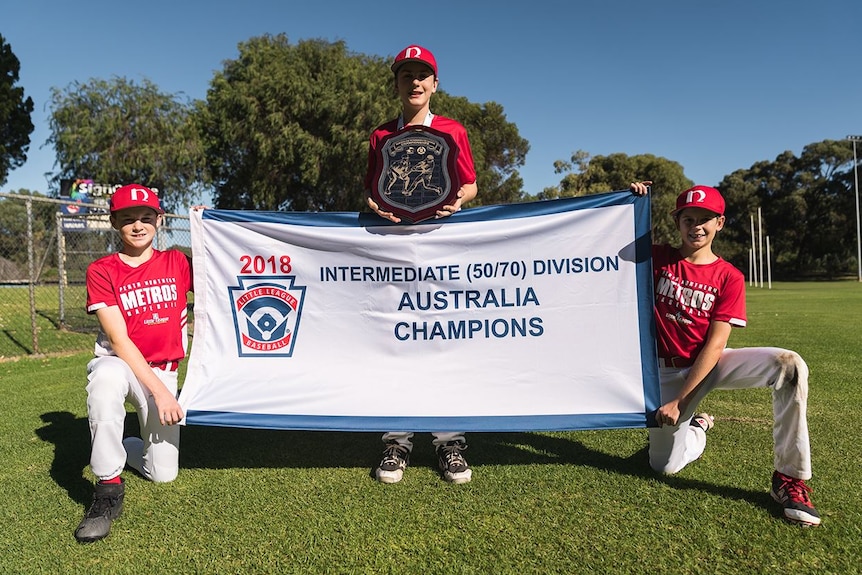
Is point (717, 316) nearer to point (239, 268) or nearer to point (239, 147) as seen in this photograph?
point (239, 268)

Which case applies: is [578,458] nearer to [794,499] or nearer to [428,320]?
[794,499]

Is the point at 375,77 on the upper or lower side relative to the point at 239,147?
upper

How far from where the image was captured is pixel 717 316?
3010 millimetres

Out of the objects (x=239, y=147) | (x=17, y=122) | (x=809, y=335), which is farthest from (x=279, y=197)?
(x=809, y=335)

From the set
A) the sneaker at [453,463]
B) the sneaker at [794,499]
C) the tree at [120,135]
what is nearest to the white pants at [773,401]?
the sneaker at [794,499]

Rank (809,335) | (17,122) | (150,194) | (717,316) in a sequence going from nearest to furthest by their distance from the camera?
(717,316) → (150,194) → (809,335) → (17,122)

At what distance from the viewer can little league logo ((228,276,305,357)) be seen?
11.6 ft

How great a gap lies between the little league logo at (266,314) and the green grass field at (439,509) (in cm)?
77

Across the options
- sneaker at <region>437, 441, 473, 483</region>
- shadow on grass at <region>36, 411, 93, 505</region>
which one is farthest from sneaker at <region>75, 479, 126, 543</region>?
sneaker at <region>437, 441, 473, 483</region>

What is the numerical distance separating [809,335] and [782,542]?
8313mm

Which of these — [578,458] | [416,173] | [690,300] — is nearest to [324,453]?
[578,458]

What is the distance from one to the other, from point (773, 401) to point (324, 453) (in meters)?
2.71

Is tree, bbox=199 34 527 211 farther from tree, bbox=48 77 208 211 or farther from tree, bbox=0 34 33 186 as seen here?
tree, bbox=0 34 33 186

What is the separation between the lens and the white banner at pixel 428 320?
10.8 ft
